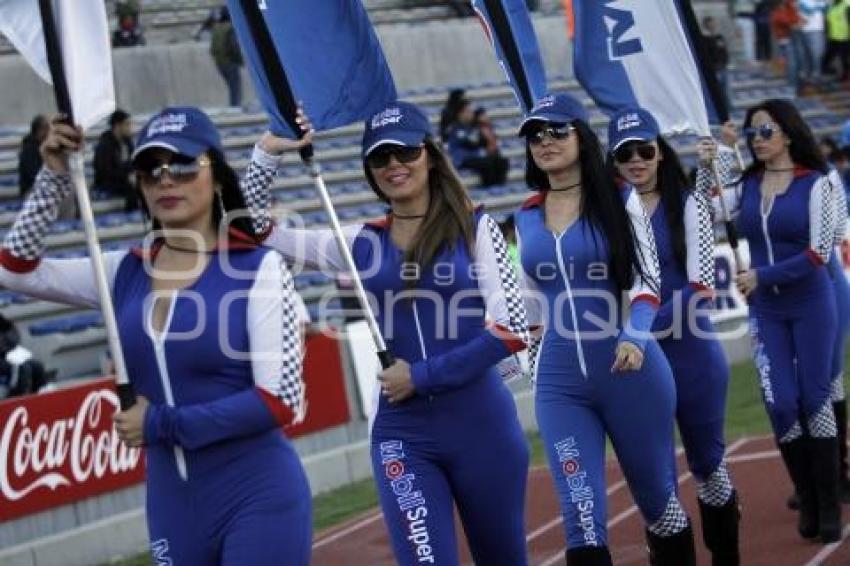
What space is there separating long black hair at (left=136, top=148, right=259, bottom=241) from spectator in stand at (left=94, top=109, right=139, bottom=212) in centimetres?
1249

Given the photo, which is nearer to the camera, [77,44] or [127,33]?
[77,44]

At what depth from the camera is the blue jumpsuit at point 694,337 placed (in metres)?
8.55

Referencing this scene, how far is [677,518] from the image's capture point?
7828 millimetres

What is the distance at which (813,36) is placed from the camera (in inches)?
1158

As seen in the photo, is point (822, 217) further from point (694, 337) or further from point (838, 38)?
point (838, 38)

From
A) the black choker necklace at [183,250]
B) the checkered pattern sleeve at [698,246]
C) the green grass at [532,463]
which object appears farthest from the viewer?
the green grass at [532,463]

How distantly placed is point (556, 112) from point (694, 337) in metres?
1.52

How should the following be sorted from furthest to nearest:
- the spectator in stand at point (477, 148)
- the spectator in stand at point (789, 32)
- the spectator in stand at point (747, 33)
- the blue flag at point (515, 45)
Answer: the spectator in stand at point (747, 33) → the spectator in stand at point (789, 32) → the spectator in stand at point (477, 148) → the blue flag at point (515, 45)

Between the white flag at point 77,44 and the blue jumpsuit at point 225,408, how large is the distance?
1.37ft

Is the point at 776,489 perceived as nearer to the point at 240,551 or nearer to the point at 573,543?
the point at 573,543

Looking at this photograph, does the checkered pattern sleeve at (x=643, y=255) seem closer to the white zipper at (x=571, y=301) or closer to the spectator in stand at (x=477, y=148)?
the white zipper at (x=571, y=301)

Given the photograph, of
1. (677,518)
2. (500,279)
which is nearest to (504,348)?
(500,279)

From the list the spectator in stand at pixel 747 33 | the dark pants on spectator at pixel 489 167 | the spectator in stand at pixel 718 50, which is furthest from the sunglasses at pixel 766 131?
the spectator in stand at pixel 747 33

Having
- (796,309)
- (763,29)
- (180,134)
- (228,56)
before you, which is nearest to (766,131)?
(796,309)
